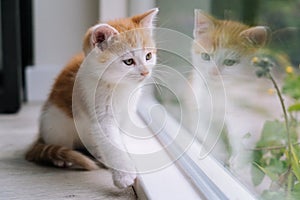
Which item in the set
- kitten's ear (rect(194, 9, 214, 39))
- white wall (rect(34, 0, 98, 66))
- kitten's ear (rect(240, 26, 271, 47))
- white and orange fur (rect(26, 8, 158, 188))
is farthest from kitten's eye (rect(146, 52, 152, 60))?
white wall (rect(34, 0, 98, 66))

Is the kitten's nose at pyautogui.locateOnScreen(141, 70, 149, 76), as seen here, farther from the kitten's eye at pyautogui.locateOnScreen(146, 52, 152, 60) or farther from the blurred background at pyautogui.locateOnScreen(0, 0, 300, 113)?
the blurred background at pyautogui.locateOnScreen(0, 0, 300, 113)

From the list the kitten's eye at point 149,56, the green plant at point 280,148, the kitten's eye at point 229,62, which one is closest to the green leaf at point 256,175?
the green plant at point 280,148

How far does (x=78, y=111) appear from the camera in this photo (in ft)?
3.35

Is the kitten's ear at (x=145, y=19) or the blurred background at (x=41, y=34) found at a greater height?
the kitten's ear at (x=145, y=19)

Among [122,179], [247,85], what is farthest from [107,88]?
[247,85]

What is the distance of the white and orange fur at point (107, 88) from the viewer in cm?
93

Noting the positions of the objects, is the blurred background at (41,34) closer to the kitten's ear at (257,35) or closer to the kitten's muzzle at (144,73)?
the kitten's muzzle at (144,73)

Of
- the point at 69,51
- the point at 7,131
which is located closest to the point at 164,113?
the point at 7,131

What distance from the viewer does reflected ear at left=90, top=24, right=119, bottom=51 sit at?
91cm

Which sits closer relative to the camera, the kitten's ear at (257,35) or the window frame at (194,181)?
the kitten's ear at (257,35)

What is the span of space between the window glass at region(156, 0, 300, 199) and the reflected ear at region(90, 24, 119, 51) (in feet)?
0.47

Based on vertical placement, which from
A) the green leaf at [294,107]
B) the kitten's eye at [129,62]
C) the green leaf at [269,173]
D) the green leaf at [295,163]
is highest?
the kitten's eye at [129,62]

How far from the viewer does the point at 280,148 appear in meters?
0.87

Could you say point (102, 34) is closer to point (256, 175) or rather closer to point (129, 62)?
point (129, 62)
